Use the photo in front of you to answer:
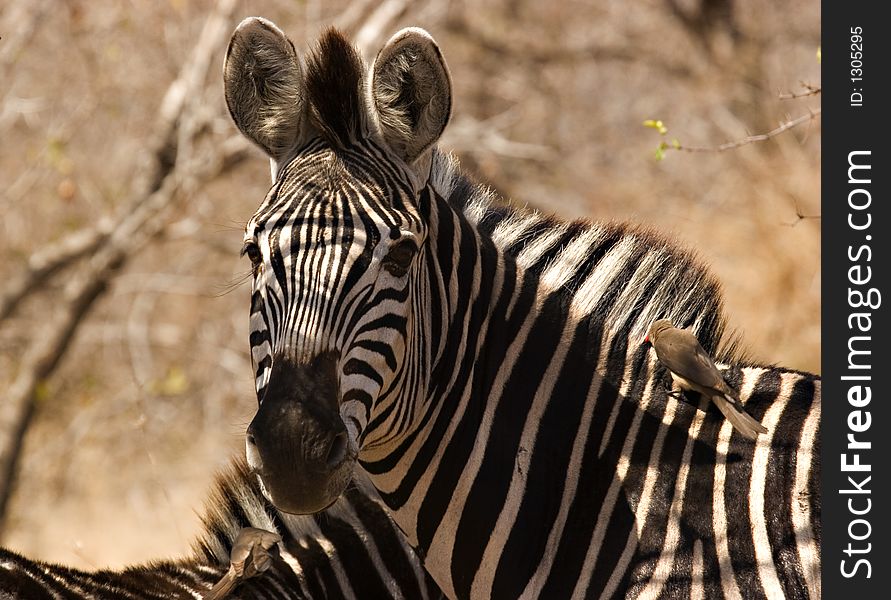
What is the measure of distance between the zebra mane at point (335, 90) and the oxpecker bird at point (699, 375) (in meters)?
1.31

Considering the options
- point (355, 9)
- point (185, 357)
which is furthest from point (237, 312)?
point (355, 9)

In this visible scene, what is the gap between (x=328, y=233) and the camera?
130 inches

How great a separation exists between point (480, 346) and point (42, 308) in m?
11.1

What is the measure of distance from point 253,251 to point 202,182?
623 centimetres

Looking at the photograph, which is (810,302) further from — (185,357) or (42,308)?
(42,308)

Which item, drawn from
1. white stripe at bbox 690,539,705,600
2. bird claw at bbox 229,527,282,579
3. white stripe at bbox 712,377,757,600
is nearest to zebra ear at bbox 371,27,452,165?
white stripe at bbox 712,377,757,600

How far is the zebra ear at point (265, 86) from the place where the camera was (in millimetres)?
3676

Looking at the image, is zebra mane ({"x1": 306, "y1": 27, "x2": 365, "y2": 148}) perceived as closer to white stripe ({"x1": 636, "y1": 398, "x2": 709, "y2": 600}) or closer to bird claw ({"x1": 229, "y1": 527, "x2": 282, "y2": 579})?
white stripe ({"x1": 636, "y1": 398, "x2": 709, "y2": 600})

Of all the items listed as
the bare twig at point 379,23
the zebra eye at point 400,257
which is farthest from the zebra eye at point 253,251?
the bare twig at point 379,23

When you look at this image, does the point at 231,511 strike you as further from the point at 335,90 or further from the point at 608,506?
the point at 335,90

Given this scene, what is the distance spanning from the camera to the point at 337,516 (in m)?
4.57

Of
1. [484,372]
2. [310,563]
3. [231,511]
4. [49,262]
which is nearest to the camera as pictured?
[484,372]

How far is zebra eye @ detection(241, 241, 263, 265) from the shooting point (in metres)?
3.42

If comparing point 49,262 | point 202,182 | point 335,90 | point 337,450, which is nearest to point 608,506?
point 337,450
